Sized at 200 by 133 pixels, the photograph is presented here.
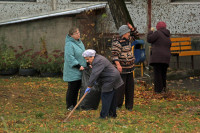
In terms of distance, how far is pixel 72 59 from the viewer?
23.4ft

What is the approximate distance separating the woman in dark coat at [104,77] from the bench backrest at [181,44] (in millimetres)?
7492

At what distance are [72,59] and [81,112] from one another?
3.18 ft

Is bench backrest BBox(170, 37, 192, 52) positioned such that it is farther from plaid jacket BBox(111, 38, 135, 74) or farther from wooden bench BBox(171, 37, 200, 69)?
plaid jacket BBox(111, 38, 135, 74)

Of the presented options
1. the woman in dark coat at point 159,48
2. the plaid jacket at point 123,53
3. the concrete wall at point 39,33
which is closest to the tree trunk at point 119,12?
the woman in dark coat at point 159,48

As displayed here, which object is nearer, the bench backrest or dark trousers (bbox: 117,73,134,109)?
dark trousers (bbox: 117,73,134,109)

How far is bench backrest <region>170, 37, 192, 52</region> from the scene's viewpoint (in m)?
13.6

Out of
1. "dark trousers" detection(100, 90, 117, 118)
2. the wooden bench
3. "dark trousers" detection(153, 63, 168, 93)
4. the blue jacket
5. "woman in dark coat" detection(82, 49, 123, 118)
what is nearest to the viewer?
A: "woman in dark coat" detection(82, 49, 123, 118)

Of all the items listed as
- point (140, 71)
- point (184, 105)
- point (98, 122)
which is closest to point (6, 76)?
point (140, 71)

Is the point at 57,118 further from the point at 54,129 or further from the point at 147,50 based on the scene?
the point at 147,50

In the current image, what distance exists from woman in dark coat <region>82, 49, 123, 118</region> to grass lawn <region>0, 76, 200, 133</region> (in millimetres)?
292

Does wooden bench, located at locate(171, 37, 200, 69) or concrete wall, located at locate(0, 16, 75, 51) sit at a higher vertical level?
concrete wall, located at locate(0, 16, 75, 51)

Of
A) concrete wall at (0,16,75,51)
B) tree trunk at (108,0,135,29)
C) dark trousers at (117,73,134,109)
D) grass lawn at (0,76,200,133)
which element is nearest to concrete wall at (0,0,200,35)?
concrete wall at (0,16,75,51)

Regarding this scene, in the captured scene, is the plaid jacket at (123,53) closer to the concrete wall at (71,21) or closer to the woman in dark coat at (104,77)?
the woman in dark coat at (104,77)

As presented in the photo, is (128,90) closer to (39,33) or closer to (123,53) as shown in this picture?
(123,53)
